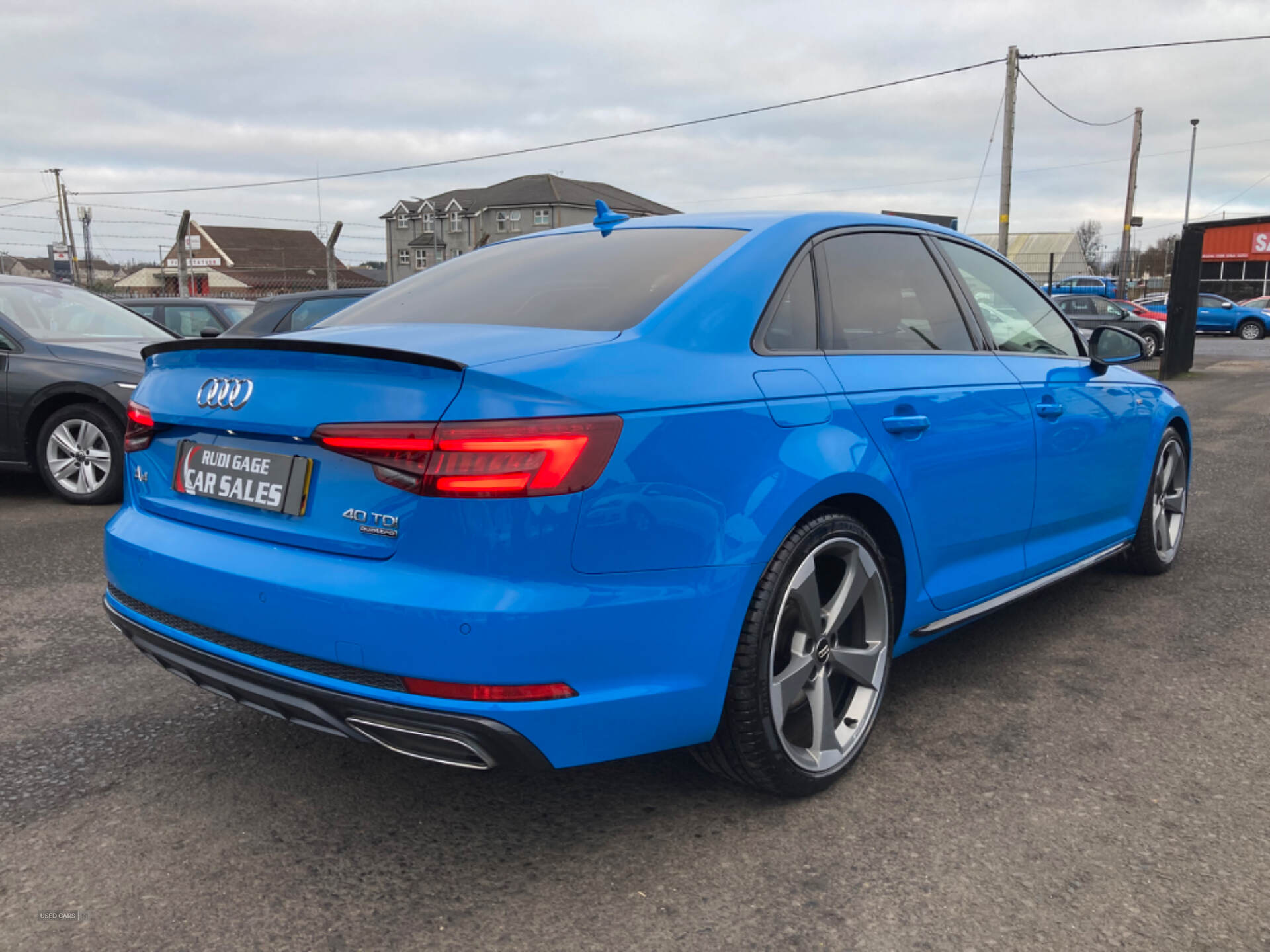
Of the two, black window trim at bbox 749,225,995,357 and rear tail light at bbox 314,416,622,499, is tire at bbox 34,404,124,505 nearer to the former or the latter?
black window trim at bbox 749,225,995,357

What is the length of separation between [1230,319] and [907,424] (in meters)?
39.9

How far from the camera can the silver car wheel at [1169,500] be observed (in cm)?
487

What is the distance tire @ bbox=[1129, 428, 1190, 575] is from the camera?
480cm

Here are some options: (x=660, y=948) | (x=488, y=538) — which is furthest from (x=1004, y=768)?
(x=488, y=538)

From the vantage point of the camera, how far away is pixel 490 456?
2.11 meters

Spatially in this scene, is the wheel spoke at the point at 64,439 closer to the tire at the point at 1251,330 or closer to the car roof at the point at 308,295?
the car roof at the point at 308,295

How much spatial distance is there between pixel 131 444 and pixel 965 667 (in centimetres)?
284

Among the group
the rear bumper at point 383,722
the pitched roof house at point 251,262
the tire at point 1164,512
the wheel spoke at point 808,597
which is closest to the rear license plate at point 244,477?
the rear bumper at point 383,722

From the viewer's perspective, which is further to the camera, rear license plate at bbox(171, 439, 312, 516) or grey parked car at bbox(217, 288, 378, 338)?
grey parked car at bbox(217, 288, 378, 338)

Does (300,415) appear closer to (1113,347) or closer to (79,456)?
(1113,347)

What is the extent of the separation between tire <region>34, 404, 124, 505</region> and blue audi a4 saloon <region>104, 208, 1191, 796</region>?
14.9 ft

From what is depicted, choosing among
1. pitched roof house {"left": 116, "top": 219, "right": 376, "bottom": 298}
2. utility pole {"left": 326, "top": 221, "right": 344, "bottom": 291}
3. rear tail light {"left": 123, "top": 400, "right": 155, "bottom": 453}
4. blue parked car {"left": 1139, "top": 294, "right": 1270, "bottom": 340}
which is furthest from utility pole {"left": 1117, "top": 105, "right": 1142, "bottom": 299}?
pitched roof house {"left": 116, "top": 219, "right": 376, "bottom": 298}

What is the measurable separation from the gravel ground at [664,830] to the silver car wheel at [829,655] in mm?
154

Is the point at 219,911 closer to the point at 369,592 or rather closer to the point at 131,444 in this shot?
the point at 369,592
